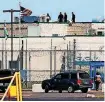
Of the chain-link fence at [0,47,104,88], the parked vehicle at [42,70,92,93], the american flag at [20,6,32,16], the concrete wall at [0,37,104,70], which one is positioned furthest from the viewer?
the concrete wall at [0,37,104,70]

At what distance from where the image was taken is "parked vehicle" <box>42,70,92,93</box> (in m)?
44.1

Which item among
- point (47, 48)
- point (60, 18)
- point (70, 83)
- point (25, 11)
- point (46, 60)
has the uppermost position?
point (25, 11)

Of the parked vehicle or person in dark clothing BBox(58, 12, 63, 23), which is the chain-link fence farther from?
person in dark clothing BBox(58, 12, 63, 23)

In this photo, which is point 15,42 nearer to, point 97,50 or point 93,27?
point 97,50

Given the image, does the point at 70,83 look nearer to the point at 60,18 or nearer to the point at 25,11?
the point at 25,11

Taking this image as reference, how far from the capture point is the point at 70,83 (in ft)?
145

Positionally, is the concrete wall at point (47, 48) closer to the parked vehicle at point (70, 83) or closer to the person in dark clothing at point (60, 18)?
the parked vehicle at point (70, 83)

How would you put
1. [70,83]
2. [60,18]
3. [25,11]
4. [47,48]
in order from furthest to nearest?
[60,18] < [47,48] < [25,11] < [70,83]

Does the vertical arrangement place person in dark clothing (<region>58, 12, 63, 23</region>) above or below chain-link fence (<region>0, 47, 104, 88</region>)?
above

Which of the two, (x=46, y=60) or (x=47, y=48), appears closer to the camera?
(x=46, y=60)

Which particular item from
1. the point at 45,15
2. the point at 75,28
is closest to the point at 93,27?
the point at 75,28

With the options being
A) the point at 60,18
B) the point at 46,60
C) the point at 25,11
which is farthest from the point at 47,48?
the point at 60,18

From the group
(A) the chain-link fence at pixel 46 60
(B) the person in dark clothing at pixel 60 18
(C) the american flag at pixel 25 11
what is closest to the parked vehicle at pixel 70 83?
(A) the chain-link fence at pixel 46 60

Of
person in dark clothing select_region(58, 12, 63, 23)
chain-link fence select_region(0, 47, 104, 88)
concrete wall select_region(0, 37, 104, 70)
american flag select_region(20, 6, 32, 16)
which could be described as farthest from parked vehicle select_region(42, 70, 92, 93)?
person in dark clothing select_region(58, 12, 63, 23)
